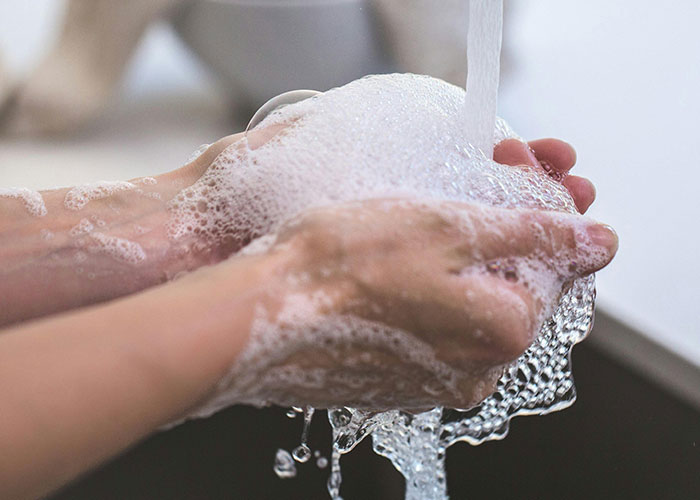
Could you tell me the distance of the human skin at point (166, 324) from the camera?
0.36m

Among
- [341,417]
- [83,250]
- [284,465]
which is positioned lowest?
[284,465]

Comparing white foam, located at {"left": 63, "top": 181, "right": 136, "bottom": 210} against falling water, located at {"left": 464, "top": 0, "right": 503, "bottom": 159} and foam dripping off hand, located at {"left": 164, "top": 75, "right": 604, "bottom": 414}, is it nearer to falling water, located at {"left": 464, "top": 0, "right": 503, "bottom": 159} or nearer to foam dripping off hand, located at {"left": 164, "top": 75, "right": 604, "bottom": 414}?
foam dripping off hand, located at {"left": 164, "top": 75, "right": 604, "bottom": 414}

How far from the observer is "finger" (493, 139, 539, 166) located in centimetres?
60

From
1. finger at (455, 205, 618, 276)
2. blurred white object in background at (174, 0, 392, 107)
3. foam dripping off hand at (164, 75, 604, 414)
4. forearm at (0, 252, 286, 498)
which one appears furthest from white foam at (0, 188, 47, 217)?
blurred white object in background at (174, 0, 392, 107)

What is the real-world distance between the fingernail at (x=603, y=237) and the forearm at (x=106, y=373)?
0.70ft

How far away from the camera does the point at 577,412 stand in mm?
776

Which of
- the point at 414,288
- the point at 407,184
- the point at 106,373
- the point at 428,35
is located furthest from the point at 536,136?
the point at 106,373

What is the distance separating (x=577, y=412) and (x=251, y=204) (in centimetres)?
41

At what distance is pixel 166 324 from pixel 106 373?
0.04 metres

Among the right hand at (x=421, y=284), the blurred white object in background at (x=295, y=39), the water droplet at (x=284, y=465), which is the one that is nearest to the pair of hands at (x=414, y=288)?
the right hand at (x=421, y=284)

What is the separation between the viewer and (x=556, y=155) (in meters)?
0.61

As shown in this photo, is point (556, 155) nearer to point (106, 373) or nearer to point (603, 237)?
point (603, 237)

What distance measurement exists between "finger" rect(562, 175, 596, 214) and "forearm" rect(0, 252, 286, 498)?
302mm

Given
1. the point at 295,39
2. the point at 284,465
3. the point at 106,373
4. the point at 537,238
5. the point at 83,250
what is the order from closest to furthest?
the point at 106,373, the point at 537,238, the point at 83,250, the point at 284,465, the point at 295,39
